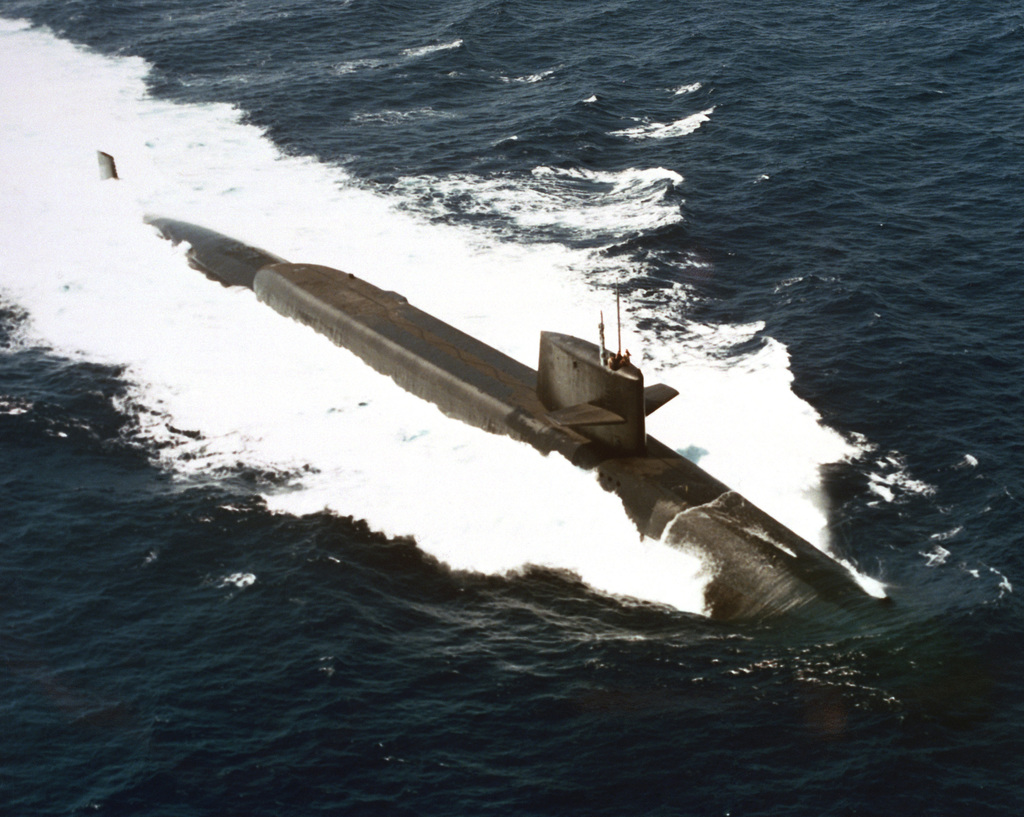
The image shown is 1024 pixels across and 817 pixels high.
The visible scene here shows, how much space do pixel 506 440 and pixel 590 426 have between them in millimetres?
3480

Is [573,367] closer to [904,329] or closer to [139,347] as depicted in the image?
[904,329]

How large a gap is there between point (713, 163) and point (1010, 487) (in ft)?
96.3

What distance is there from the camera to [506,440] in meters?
38.5

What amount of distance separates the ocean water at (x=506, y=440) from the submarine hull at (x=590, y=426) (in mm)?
780

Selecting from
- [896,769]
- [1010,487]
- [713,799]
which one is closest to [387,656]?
[713,799]

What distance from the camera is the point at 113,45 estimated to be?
8100 cm

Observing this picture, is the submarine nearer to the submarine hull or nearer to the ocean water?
the submarine hull

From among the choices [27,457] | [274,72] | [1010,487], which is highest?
[274,72]

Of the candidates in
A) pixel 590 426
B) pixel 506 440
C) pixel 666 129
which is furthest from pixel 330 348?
pixel 666 129

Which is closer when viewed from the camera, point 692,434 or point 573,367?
point 573,367

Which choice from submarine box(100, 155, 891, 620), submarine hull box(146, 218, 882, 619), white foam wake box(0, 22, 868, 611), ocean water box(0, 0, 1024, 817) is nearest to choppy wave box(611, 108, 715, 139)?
ocean water box(0, 0, 1024, 817)

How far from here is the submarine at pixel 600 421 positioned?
102 feet

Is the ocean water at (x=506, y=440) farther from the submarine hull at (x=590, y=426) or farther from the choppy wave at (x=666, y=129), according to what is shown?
the submarine hull at (x=590, y=426)

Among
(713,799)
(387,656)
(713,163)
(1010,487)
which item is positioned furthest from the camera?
(713,163)
